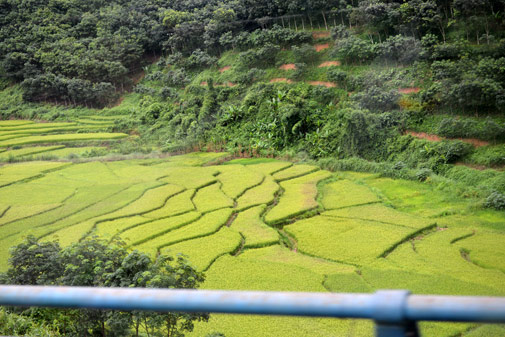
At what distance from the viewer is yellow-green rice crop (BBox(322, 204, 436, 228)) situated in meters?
10.2

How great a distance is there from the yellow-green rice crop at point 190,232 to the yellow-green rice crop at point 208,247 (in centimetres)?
16

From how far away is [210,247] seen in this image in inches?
383

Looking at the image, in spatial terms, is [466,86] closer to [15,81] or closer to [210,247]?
[210,247]

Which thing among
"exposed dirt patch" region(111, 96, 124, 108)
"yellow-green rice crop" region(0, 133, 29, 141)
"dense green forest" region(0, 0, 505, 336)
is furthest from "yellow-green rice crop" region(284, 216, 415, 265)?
"exposed dirt patch" region(111, 96, 124, 108)

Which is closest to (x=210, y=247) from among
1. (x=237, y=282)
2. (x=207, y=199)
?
(x=237, y=282)

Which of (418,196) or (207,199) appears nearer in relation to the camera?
(418,196)

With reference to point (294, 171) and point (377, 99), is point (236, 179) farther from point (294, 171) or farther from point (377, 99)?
point (377, 99)

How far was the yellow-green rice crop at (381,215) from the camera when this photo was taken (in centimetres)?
1016

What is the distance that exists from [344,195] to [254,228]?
3.07 metres

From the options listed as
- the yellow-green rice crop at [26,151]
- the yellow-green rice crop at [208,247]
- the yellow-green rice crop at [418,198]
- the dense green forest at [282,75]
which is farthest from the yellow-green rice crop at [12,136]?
the yellow-green rice crop at [418,198]

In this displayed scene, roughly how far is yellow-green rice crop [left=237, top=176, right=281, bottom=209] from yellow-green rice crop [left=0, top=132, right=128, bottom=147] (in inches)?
380

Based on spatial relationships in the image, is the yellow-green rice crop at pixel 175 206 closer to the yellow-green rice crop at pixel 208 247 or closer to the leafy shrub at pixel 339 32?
the yellow-green rice crop at pixel 208 247

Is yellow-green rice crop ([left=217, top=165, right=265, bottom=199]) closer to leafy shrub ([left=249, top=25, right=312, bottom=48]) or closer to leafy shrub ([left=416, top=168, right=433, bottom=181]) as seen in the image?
leafy shrub ([left=416, top=168, right=433, bottom=181])

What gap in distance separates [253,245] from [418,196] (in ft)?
15.9
